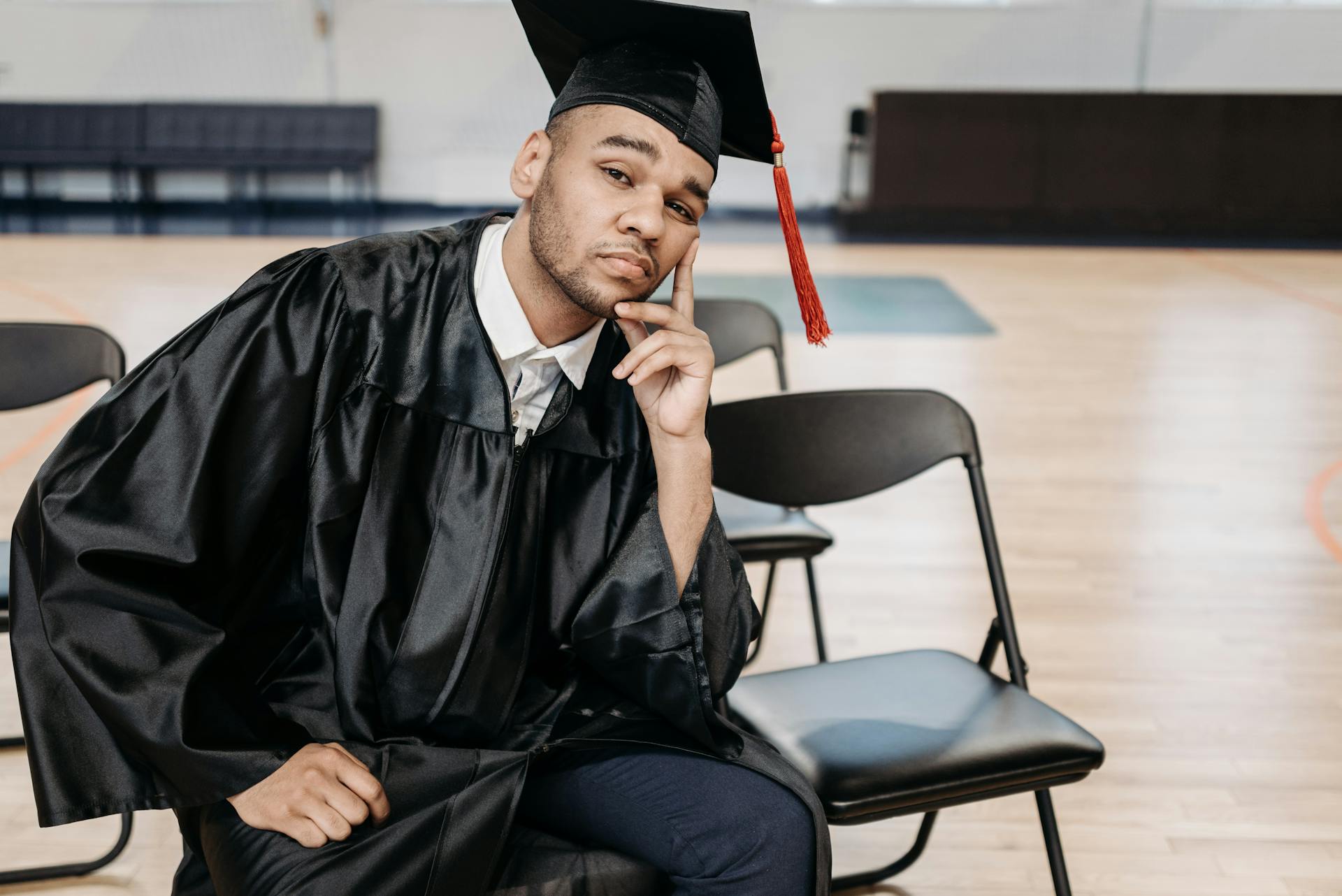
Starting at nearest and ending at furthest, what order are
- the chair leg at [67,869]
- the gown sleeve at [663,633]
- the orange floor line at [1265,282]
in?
the gown sleeve at [663,633], the chair leg at [67,869], the orange floor line at [1265,282]

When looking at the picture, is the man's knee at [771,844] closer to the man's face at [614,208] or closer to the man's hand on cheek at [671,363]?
the man's hand on cheek at [671,363]

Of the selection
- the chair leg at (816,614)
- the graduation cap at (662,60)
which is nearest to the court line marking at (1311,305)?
the chair leg at (816,614)

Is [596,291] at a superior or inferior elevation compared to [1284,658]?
superior

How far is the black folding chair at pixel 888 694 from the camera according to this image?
1737mm

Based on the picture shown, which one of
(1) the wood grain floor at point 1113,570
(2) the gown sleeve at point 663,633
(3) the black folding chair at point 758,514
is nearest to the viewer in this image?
(2) the gown sleeve at point 663,633

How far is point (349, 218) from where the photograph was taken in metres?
12.2

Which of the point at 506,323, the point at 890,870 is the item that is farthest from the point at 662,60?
the point at 890,870

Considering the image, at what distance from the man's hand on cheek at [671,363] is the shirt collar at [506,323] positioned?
0.08 metres

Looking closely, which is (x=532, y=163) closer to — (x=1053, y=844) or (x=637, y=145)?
(x=637, y=145)

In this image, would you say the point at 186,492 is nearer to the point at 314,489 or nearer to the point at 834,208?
the point at 314,489

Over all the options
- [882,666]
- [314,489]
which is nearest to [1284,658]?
[882,666]

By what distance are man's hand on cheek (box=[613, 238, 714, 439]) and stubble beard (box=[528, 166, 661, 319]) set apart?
0.9 inches

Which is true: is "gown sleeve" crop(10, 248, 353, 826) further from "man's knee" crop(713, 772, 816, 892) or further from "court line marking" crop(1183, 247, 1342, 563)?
"court line marking" crop(1183, 247, 1342, 563)

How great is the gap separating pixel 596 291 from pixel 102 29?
1268 cm
